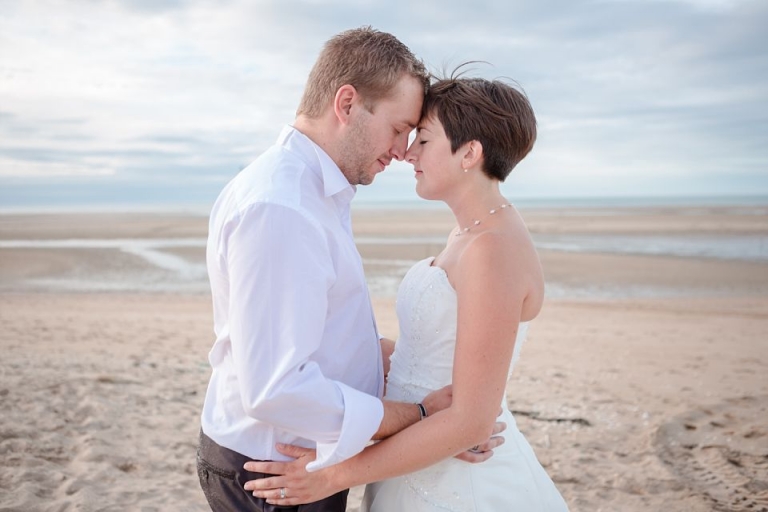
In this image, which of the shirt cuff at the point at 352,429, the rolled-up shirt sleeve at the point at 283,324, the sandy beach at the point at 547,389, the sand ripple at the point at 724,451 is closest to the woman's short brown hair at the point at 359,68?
the rolled-up shirt sleeve at the point at 283,324

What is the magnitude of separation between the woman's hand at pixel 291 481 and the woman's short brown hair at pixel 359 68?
125cm

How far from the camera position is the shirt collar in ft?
7.68

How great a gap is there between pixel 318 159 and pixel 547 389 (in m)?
5.86

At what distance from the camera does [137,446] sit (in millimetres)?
5645

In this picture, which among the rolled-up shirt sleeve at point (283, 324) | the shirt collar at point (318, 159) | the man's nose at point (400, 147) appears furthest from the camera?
the man's nose at point (400, 147)

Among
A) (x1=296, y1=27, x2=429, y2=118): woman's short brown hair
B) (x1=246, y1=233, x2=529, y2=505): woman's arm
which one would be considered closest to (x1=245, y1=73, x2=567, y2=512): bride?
(x1=246, y1=233, x2=529, y2=505): woman's arm

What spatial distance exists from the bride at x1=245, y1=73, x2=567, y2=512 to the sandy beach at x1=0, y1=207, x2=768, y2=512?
2.56 metres

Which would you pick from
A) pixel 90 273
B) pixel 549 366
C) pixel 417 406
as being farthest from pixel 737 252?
pixel 417 406

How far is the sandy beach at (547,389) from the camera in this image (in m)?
4.95

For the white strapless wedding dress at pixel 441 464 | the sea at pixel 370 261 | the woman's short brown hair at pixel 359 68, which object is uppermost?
the woman's short brown hair at pixel 359 68

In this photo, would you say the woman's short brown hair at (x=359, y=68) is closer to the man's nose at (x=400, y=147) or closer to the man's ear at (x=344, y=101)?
the man's ear at (x=344, y=101)

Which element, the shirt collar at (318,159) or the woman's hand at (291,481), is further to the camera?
the shirt collar at (318,159)

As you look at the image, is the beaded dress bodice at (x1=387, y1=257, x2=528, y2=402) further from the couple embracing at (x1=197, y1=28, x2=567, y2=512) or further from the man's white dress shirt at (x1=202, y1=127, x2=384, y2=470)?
the man's white dress shirt at (x1=202, y1=127, x2=384, y2=470)

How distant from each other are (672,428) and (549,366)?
8.28ft
